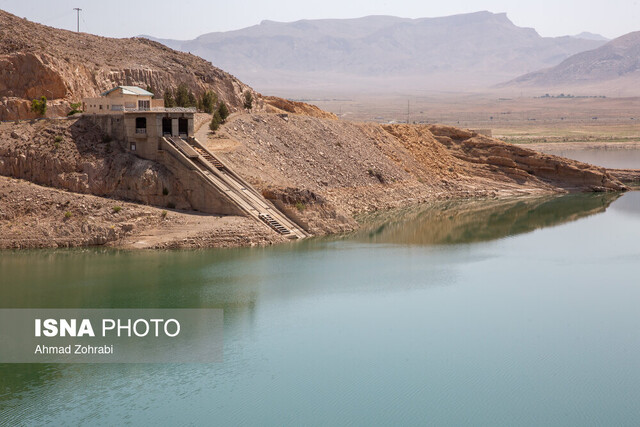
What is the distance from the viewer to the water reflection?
4943 centimetres

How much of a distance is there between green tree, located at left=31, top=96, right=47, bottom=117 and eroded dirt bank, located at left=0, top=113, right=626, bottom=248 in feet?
9.51

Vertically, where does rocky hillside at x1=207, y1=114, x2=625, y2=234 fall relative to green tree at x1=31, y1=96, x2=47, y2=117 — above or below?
below

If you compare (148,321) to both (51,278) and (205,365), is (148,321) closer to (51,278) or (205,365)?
(205,365)

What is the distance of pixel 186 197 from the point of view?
45250mm

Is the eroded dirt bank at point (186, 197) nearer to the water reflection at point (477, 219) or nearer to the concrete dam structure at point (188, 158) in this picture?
the concrete dam structure at point (188, 158)

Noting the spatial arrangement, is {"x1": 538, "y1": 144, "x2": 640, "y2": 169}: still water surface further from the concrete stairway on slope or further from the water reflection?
the concrete stairway on slope

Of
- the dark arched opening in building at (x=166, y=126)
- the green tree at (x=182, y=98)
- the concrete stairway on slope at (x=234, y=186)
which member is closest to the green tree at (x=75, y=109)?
the green tree at (x=182, y=98)

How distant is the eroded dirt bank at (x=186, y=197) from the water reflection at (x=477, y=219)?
187 centimetres

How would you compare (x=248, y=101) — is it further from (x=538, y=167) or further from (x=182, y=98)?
(x=538, y=167)

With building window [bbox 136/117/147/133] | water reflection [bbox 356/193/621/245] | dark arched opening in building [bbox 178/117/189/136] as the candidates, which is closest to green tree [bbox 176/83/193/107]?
dark arched opening in building [bbox 178/117/189/136]

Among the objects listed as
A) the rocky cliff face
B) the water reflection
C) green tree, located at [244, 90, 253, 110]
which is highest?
green tree, located at [244, 90, 253, 110]

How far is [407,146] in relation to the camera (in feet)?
235

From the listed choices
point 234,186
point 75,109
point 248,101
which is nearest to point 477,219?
point 234,186

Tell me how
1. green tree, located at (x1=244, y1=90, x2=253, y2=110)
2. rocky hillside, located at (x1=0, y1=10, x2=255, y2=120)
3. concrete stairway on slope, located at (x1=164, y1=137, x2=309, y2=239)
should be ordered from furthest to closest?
green tree, located at (x1=244, y1=90, x2=253, y2=110), rocky hillside, located at (x1=0, y1=10, x2=255, y2=120), concrete stairway on slope, located at (x1=164, y1=137, x2=309, y2=239)
